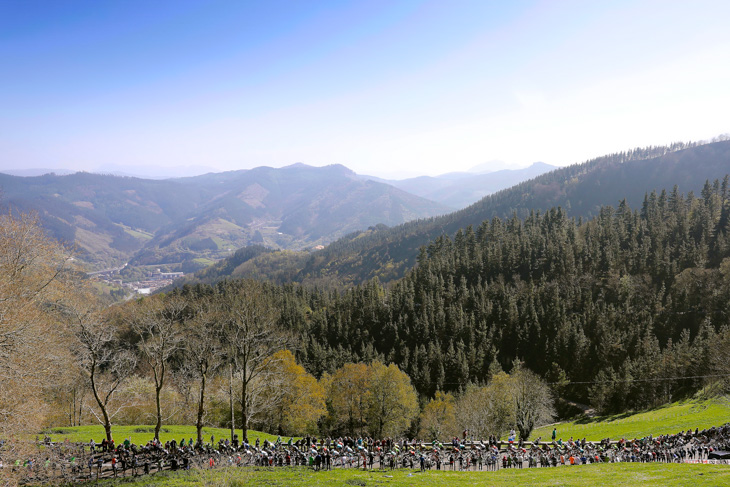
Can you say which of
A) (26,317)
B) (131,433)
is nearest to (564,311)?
(131,433)

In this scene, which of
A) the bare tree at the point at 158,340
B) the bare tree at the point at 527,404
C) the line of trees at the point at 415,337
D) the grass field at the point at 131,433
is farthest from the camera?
the bare tree at the point at 527,404

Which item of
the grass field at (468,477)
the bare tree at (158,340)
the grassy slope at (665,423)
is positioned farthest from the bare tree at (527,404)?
the bare tree at (158,340)

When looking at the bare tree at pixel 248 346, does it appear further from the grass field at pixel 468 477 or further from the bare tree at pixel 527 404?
the bare tree at pixel 527 404

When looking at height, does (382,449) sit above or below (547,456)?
above

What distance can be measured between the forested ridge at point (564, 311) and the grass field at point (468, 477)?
53.4 meters

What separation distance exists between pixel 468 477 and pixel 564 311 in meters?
88.3

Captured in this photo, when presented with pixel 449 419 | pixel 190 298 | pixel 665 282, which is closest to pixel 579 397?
pixel 449 419

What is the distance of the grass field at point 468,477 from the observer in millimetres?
23969

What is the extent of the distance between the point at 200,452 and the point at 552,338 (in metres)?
97.9

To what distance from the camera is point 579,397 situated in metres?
85.8

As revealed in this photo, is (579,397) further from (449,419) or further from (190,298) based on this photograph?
(190,298)

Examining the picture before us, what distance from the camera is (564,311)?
10200cm

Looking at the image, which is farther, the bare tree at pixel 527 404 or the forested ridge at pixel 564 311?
the forested ridge at pixel 564 311

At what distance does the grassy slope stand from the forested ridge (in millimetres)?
13450
